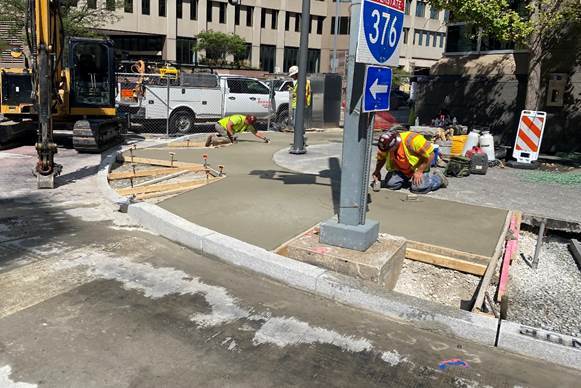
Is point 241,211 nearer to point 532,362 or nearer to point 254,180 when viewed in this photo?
point 254,180

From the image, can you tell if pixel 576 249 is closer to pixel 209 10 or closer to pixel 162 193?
pixel 162 193

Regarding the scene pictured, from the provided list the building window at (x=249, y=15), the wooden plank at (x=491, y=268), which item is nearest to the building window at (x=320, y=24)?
the building window at (x=249, y=15)

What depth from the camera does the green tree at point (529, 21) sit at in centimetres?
1209

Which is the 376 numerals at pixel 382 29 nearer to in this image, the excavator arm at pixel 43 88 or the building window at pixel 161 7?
the excavator arm at pixel 43 88

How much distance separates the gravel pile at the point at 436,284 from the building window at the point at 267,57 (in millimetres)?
59096

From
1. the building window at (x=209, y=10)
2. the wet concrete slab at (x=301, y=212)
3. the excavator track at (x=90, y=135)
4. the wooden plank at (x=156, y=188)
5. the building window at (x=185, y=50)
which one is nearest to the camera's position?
the wet concrete slab at (x=301, y=212)

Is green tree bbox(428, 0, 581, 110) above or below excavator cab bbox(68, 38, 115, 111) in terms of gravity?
above

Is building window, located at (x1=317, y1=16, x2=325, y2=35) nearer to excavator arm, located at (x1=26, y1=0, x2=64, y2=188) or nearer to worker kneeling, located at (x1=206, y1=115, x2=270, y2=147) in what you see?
worker kneeling, located at (x1=206, y1=115, x2=270, y2=147)

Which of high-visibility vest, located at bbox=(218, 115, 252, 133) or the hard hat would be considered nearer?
the hard hat

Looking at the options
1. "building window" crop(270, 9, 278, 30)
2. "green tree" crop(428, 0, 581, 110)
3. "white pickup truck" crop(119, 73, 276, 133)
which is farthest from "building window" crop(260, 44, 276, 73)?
"green tree" crop(428, 0, 581, 110)

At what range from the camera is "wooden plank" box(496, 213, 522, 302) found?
5250 mm

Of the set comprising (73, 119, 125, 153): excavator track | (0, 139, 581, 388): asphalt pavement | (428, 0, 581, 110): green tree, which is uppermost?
(428, 0, 581, 110): green tree

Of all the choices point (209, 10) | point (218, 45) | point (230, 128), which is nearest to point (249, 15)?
point (209, 10)

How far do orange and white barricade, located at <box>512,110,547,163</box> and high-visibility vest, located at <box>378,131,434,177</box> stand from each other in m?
4.98
